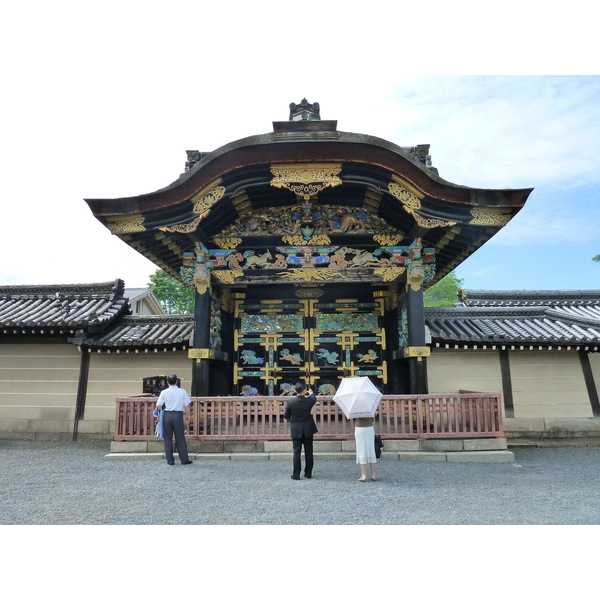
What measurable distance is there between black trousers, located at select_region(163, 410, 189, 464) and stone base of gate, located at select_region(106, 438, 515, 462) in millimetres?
462

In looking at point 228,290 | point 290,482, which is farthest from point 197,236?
point 290,482

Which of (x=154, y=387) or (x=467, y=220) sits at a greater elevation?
(x=467, y=220)

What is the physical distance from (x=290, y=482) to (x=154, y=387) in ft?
15.8

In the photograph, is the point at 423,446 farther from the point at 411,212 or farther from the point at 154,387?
the point at 154,387

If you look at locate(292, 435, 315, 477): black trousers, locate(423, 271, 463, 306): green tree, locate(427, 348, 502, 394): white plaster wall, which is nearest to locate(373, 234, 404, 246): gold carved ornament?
locate(427, 348, 502, 394): white plaster wall

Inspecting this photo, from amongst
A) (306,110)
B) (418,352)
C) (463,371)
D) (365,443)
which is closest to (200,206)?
(306,110)

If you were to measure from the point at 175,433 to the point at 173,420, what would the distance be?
229 mm

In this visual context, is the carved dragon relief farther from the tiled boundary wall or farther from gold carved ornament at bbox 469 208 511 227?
the tiled boundary wall

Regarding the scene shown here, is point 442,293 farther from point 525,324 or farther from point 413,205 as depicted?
point 413,205

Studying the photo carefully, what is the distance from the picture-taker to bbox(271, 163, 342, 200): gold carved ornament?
8.67 meters

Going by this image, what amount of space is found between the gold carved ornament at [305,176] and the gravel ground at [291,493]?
17.5 feet

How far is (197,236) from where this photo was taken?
9.25 m

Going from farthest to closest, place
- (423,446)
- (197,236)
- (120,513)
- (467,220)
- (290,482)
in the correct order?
(197,236), (467,220), (423,446), (290,482), (120,513)

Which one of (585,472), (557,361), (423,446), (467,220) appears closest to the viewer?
(585,472)
